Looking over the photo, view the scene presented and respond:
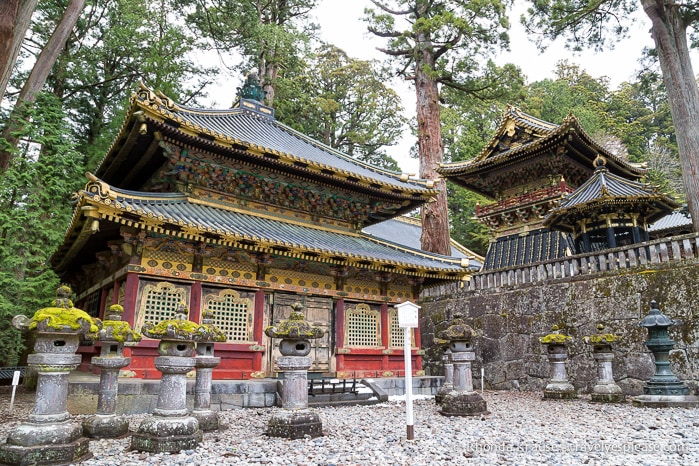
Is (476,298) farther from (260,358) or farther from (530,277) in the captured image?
(260,358)

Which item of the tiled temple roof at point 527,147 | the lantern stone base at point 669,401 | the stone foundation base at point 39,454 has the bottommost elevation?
the lantern stone base at point 669,401

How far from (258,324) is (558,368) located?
24.1ft

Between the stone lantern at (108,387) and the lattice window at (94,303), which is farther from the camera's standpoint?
the lattice window at (94,303)

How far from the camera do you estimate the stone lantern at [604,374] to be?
31.6 ft

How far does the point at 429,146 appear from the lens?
59.9ft

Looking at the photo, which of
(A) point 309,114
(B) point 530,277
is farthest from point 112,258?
(A) point 309,114

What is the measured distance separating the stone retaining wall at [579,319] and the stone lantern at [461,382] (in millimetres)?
5347

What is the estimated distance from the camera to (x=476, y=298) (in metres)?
15.1

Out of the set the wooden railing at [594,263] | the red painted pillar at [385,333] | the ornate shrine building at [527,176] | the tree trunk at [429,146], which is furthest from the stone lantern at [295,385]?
the ornate shrine building at [527,176]

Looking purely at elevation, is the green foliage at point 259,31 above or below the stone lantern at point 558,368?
above

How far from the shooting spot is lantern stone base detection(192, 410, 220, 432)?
643 centimetres

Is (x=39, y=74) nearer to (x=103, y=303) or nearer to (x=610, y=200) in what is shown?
(x=103, y=303)

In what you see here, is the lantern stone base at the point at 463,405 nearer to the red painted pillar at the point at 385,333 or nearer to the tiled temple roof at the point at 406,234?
the red painted pillar at the point at 385,333

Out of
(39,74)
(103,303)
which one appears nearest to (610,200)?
(103,303)
